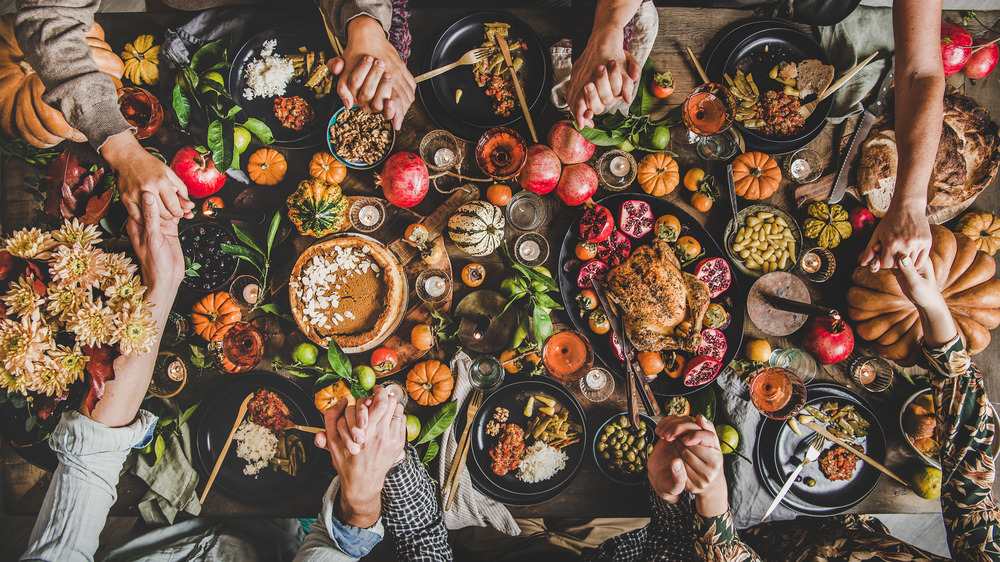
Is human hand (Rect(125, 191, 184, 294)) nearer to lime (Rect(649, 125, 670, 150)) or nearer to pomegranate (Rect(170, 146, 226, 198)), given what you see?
pomegranate (Rect(170, 146, 226, 198))

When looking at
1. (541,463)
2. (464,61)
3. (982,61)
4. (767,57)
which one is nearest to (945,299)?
(982,61)

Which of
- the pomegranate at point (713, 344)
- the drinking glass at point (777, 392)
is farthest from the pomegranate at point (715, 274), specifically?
the drinking glass at point (777, 392)

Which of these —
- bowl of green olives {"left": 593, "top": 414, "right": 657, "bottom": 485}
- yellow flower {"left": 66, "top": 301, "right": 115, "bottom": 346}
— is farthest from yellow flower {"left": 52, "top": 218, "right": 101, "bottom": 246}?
bowl of green olives {"left": 593, "top": 414, "right": 657, "bottom": 485}

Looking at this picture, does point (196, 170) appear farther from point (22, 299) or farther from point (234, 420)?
point (234, 420)

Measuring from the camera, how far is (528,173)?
188cm

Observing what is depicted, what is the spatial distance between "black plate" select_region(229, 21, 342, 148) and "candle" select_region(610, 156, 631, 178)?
127 cm

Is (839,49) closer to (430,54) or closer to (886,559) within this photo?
(430,54)

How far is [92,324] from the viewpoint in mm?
1554

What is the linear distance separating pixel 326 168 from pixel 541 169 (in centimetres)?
94

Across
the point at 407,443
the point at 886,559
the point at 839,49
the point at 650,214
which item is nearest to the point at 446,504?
Result: the point at 407,443

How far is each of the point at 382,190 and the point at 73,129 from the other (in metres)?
1.28

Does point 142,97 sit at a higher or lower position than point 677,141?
lower

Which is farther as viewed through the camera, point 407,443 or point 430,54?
point 430,54

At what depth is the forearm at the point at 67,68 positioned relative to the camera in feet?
5.39
